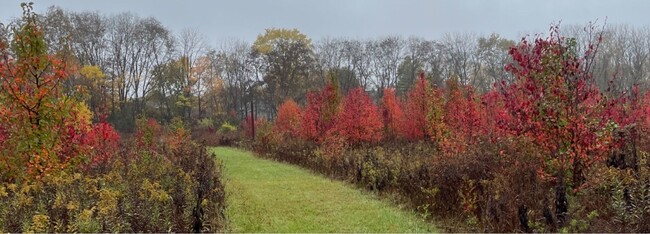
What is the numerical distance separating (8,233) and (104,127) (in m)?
7.38

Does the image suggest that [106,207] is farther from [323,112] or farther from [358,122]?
[323,112]

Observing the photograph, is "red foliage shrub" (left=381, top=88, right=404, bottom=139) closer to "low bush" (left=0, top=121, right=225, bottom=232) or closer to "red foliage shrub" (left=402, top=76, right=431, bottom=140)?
"red foliage shrub" (left=402, top=76, right=431, bottom=140)

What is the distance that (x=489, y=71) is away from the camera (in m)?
42.9

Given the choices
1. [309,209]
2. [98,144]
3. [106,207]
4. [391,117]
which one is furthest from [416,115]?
[106,207]

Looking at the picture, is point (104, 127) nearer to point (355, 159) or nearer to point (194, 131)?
point (355, 159)

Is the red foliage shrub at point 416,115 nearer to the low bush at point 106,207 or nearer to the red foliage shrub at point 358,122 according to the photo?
the red foliage shrub at point 358,122

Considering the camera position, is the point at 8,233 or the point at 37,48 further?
the point at 37,48

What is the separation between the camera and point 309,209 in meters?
8.52

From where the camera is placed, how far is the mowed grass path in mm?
7074

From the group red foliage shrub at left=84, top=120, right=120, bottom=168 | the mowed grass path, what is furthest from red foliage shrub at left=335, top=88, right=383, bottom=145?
red foliage shrub at left=84, top=120, right=120, bottom=168

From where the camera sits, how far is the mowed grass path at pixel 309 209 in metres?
7.07

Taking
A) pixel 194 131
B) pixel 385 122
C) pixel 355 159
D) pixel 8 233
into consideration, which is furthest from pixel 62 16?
pixel 8 233

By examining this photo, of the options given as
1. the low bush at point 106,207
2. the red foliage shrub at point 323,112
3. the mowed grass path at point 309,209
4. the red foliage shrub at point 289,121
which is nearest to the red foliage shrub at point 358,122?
the red foliage shrub at point 323,112

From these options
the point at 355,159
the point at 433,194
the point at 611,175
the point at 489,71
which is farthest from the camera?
the point at 489,71
